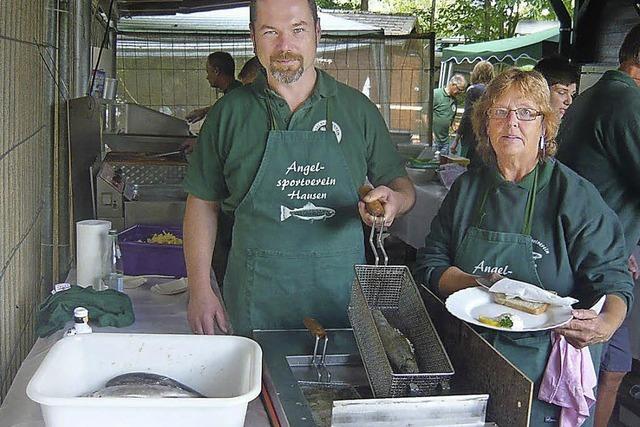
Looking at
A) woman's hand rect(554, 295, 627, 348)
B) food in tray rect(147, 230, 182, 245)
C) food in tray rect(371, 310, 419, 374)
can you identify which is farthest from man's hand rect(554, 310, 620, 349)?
food in tray rect(147, 230, 182, 245)

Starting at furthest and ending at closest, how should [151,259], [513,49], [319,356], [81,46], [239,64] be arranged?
[513,49]
[239,64]
[81,46]
[151,259]
[319,356]

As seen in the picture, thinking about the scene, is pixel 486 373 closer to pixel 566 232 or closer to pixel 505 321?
pixel 505 321

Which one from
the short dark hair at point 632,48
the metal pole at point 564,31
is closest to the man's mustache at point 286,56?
the short dark hair at point 632,48

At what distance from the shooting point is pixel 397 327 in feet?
5.74

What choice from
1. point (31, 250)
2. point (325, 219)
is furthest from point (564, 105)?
point (31, 250)

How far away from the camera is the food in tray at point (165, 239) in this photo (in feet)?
9.11

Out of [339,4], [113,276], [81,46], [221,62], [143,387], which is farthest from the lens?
[339,4]

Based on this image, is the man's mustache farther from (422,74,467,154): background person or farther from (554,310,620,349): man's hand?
(422,74,467,154): background person

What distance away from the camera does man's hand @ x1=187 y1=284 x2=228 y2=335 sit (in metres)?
2.06

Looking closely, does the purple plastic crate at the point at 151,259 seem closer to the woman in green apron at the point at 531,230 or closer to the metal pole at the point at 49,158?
the metal pole at the point at 49,158

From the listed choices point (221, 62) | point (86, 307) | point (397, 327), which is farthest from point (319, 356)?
point (221, 62)

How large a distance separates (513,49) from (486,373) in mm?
9363

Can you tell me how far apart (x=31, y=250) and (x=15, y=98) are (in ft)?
2.06

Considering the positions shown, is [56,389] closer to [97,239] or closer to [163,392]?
[163,392]
